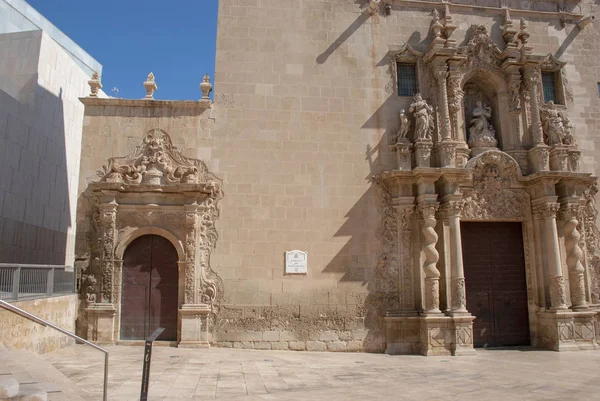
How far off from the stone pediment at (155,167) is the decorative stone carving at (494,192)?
285 inches

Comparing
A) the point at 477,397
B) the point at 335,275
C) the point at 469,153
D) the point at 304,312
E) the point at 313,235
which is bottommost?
the point at 477,397

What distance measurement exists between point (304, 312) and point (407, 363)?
2977 mm

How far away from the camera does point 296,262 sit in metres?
13.1

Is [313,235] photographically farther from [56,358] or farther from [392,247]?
[56,358]

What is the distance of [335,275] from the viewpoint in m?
13.2

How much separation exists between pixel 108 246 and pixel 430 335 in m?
8.37

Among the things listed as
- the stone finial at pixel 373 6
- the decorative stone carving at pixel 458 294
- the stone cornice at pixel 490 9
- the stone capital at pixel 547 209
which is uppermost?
the stone cornice at pixel 490 9

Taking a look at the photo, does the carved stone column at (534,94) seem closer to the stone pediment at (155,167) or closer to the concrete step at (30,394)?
the stone pediment at (155,167)

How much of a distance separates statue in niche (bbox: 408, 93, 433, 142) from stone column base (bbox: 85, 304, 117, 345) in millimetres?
9148

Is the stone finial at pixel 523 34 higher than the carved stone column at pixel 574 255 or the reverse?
higher

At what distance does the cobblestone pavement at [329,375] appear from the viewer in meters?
7.68

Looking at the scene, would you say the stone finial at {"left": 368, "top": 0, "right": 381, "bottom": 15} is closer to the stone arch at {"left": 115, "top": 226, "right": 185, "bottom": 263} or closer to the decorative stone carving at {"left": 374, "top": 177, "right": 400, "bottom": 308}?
the decorative stone carving at {"left": 374, "top": 177, "right": 400, "bottom": 308}

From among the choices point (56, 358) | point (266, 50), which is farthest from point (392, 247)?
point (56, 358)

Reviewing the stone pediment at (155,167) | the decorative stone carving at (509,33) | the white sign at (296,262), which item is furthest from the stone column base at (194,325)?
the decorative stone carving at (509,33)
